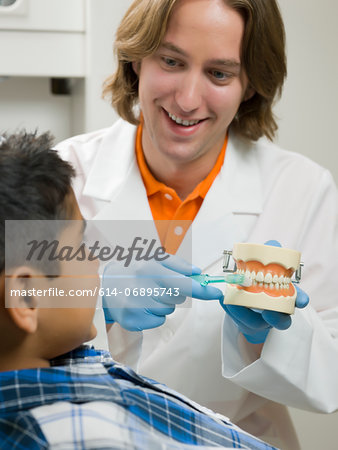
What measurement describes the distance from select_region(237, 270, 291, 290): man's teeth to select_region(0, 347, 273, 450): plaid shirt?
208 millimetres

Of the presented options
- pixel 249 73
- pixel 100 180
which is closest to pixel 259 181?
pixel 249 73

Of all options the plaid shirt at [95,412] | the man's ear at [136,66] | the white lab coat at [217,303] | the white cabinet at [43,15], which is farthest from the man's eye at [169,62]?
the plaid shirt at [95,412]

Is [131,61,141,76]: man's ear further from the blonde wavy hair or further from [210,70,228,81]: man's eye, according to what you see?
[210,70,228,81]: man's eye

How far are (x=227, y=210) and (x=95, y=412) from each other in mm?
764

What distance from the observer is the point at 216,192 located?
4.77 ft

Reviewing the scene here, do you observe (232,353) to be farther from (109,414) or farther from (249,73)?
(249,73)

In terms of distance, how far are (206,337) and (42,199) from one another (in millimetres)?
669

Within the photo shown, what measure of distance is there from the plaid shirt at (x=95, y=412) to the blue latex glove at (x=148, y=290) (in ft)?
0.61

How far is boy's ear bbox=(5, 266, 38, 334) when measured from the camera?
753mm

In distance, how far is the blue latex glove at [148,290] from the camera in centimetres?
104

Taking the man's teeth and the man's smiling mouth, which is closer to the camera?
the man's teeth

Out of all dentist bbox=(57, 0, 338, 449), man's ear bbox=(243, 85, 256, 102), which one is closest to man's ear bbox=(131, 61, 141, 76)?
dentist bbox=(57, 0, 338, 449)

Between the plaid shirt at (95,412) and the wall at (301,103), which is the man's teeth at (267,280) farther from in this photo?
the wall at (301,103)

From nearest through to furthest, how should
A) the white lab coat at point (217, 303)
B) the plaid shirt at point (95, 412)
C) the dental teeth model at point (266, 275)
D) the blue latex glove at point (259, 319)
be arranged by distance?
the plaid shirt at point (95, 412), the dental teeth model at point (266, 275), the blue latex glove at point (259, 319), the white lab coat at point (217, 303)
